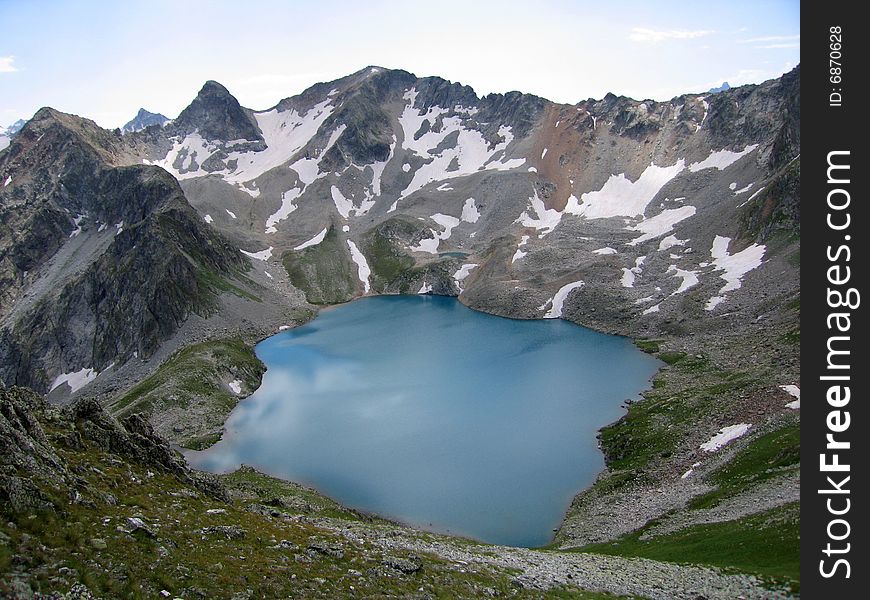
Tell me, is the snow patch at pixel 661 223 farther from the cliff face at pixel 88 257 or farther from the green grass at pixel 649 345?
the cliff face at pixel 88 257

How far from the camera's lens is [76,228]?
14838cm

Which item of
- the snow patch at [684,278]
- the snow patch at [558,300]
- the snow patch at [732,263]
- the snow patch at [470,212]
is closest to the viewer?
the snow patch at [732,263]

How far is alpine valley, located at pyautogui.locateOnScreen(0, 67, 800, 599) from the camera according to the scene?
20.7 metres

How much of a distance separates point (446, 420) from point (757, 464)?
36112 millimetres

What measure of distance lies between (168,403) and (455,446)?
43032 millimetres

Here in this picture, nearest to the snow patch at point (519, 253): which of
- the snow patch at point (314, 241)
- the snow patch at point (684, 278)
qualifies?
the snow patch at point (684, 278)

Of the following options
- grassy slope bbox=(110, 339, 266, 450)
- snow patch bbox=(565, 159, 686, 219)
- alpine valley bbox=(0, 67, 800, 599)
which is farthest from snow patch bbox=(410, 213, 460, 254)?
grassy slope bbox=(110, 339, 266, 450)

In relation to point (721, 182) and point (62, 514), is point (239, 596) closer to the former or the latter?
point (62, 514)

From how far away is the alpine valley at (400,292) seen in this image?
20.7 m

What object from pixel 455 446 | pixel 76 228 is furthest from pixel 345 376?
pixel 76 228

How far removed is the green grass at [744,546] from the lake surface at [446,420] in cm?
1266

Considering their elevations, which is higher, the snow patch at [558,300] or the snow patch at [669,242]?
the snow patch at [669,242]

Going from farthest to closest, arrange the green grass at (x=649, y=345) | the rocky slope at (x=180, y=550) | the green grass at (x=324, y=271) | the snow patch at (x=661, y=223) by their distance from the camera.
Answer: the green grass at (x=324, y=271) < the snow patch at (x=661, y=223) < the green grass at (x=649, y=345) < the rocky slope at (x=180, y=550)

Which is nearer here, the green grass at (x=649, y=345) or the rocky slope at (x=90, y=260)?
the green grass at (x=649, y=345)
